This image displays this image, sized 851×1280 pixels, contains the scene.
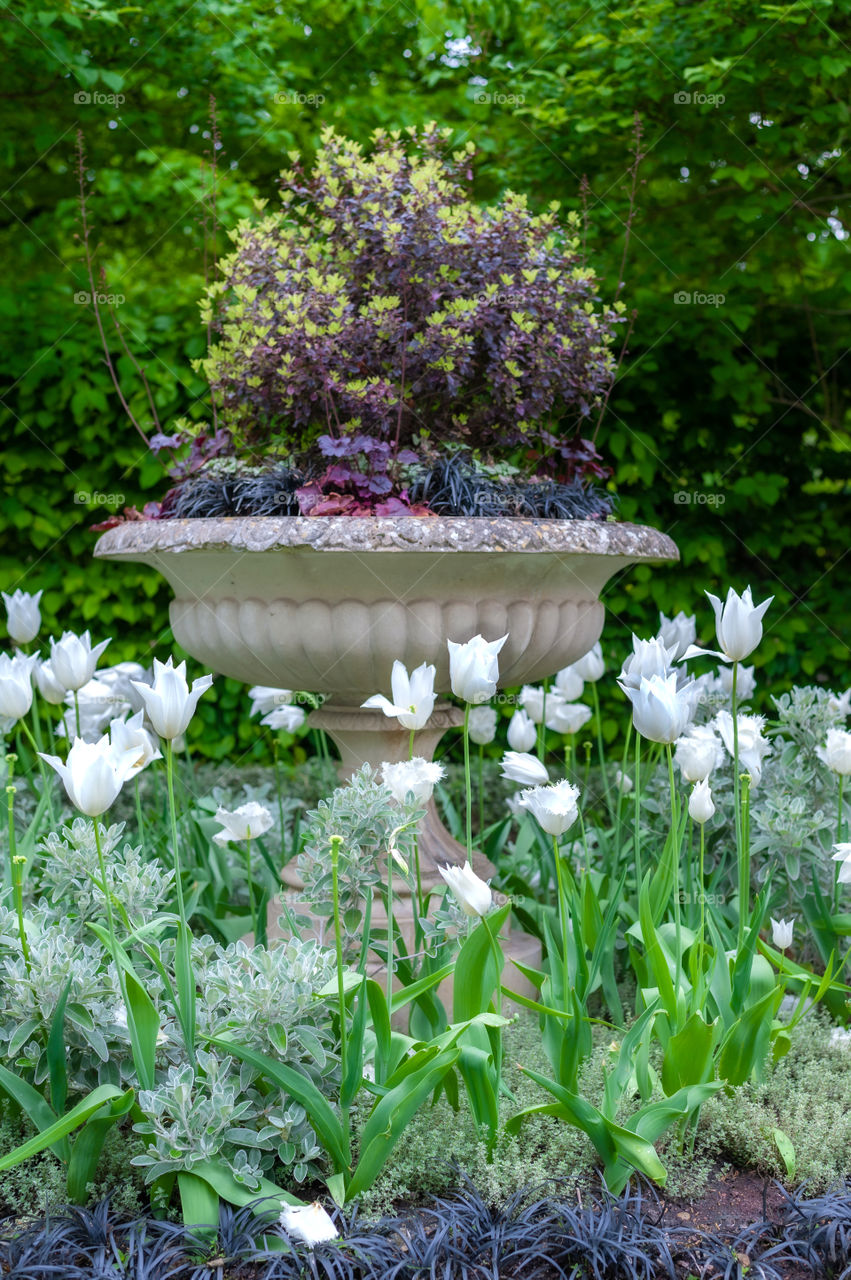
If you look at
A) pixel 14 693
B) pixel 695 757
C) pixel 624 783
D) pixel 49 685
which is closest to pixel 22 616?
pixel 49 685

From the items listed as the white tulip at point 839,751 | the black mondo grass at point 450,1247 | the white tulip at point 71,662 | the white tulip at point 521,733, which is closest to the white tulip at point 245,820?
the white tulip at point 71,662

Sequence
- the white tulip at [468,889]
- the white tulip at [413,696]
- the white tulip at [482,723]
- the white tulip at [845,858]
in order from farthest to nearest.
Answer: the white tulip at [482,723]
the white tulip at [845,858]
the white tulip at [413,696]
the white tulip at [468,889]

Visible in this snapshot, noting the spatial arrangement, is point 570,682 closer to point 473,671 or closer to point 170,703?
point 473,671

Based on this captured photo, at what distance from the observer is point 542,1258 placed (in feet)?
4.76

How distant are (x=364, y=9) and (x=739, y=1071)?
4.85 meters

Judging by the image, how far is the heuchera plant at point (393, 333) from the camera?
251 cm

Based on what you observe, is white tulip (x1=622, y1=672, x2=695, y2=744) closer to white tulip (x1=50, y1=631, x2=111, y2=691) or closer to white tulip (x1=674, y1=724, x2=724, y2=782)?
white tulip (x1=674, y1=724, x2=724, y2=782)

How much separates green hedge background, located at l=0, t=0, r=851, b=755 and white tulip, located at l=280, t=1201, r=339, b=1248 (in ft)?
9.96

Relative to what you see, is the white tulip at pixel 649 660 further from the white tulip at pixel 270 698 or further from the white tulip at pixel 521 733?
the white tulip at pixel 270 698

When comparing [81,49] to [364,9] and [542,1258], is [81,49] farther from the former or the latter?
[542,1258]

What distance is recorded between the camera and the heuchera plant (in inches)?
98.9

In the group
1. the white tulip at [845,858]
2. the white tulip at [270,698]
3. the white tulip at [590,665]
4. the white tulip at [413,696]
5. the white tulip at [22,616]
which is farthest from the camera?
the white tulip at [270,698]

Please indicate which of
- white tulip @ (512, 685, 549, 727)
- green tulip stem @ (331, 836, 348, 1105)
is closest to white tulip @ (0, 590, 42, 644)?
white tulip @ (512, 685, 549, 727)

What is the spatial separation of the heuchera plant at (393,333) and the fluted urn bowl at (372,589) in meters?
0.19
